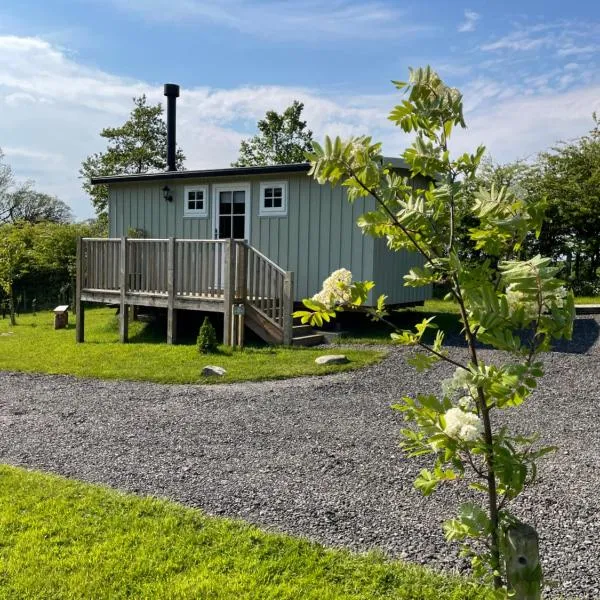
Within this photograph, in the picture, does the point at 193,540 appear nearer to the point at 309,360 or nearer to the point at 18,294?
the point at 309,360

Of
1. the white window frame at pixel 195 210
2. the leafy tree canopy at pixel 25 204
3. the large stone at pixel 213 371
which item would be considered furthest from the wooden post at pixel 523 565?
the leafy tree canopy at pixel 25 204

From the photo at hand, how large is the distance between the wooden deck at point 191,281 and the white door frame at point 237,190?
1.48m

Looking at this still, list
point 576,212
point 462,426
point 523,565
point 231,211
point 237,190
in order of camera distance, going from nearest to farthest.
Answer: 1. point 462,426
2. point 523,565
3. point 237,190
4. point 231,211
5. point 576,212

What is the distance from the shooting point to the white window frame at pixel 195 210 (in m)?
12.6

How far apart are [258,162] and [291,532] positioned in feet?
86.3

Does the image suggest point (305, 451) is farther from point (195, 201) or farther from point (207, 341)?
point (195, 201)

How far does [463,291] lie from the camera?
1.79 m

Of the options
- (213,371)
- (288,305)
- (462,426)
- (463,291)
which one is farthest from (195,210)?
(462,426)

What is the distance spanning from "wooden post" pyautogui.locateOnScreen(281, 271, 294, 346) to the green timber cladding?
157 cm

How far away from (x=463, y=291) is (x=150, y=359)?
7936mm

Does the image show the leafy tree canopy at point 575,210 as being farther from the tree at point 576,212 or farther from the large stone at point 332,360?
the large stone at point 332,360

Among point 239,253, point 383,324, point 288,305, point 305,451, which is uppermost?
point 239,253

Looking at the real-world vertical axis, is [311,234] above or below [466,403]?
above

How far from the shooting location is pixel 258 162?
28.5 meters
